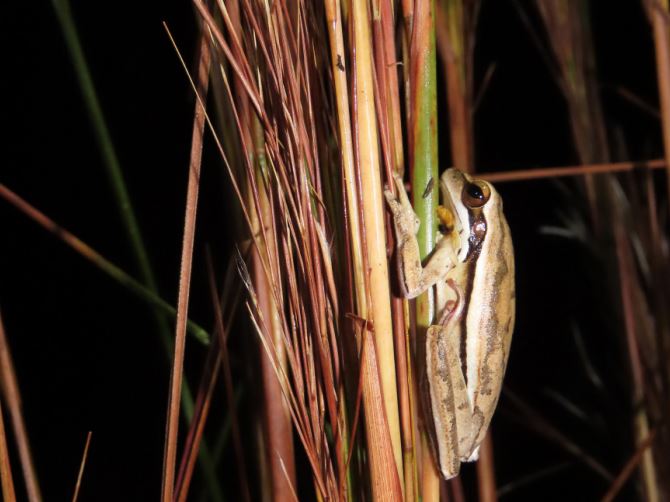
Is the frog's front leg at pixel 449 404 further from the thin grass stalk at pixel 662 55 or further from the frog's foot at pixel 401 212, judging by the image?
the thin grass stalk at pixel 662 55

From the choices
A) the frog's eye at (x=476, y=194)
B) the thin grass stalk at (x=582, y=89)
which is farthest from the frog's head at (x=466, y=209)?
the thin grass stalk at (x=582, y=89)

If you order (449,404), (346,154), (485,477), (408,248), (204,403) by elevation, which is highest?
(346,154)

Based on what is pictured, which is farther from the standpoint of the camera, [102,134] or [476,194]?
[476,194]

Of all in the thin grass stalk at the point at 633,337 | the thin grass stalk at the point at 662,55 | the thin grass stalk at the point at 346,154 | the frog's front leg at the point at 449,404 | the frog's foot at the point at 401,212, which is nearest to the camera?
the thin grass stalk at the point at 346,154

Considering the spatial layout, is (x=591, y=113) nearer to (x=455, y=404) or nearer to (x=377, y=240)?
(x=455, y=404)

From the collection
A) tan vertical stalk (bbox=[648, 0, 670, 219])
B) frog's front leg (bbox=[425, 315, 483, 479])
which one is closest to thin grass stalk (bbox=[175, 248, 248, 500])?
frog's front leg (bbox=[425, 315, 483, 479])

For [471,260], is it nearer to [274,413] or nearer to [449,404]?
[449,404]

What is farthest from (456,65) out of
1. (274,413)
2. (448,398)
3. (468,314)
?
(274,413)
